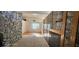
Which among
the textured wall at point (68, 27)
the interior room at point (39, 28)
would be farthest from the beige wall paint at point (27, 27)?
the textured wall at point (68, 27)

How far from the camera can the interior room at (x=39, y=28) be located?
1.96 meters

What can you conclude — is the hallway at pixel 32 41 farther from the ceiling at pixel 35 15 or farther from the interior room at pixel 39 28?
the ceiling at pixel 35 15

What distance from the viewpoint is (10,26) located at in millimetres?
1961

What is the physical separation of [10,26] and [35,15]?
0.48 metres

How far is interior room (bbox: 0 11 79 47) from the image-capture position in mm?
1955

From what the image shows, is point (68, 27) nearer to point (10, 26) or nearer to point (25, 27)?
point (25, 27)

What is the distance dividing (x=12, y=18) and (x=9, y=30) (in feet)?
0.72

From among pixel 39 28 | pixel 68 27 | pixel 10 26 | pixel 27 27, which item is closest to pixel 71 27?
pixel 68 27

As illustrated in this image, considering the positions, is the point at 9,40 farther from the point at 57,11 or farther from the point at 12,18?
the point at 57,11

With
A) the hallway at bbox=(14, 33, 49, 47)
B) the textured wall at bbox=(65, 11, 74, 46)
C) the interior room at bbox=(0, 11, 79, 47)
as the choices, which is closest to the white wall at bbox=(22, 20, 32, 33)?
the interior room at bbox=(0, 11, 79, 47)

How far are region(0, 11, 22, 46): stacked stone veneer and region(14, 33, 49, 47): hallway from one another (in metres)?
0.08

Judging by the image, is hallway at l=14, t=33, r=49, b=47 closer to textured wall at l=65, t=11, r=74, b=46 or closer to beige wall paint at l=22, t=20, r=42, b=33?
beige wall paint at l=22, t=20, r=42, b=33
